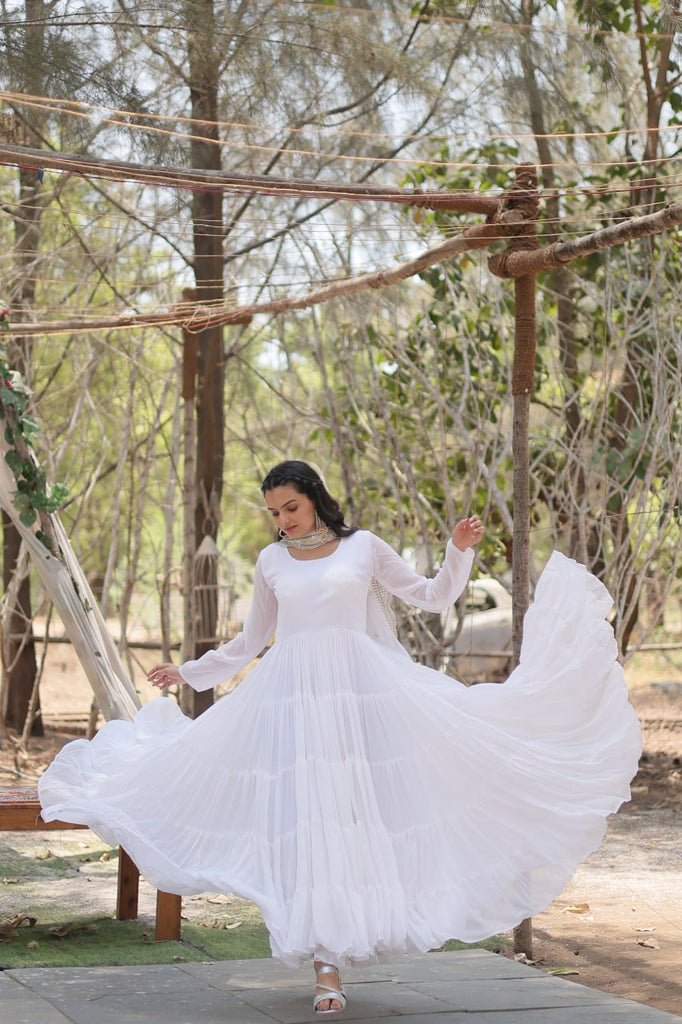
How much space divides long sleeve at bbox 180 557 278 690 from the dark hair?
0.86 feet

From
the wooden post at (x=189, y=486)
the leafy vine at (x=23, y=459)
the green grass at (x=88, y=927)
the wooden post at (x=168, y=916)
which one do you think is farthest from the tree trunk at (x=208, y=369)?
the wooden post at (x=168, y=916)

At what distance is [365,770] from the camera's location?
3557 millimetres

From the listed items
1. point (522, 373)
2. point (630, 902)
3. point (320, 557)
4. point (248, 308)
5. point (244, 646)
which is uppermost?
point (248, 308)

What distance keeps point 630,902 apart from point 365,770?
234 centimetres

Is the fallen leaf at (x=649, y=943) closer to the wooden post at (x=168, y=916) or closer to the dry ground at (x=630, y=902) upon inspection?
the dry ground at (x=630, y=902)

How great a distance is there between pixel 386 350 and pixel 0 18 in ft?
11.1

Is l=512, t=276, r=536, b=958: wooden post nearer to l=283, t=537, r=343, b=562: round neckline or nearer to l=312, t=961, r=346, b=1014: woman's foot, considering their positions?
l=283, t=537, r=343, b=562: round neckline

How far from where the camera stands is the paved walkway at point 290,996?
3.45 meters

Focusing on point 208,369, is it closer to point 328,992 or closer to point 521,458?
point 521,458

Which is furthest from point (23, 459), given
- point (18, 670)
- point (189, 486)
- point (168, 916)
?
point (18, 670)

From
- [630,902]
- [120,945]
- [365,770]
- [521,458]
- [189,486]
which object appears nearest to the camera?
[365,770]

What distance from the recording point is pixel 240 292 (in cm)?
948

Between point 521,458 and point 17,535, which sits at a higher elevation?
point 521,458

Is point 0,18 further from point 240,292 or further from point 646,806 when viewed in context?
point 646,806
